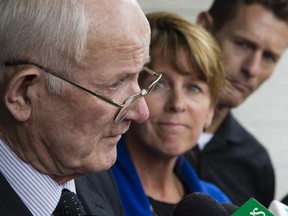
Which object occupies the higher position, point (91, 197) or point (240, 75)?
point (91, 197)

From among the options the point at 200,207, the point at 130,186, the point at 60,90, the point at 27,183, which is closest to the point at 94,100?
the point at 60,90

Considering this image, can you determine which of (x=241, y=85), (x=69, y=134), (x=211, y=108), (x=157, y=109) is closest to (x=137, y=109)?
(x=69, y=134)

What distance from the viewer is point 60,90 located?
5.80 ft

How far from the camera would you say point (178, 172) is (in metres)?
2.73

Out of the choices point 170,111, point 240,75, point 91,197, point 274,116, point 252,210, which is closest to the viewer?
point 252,210

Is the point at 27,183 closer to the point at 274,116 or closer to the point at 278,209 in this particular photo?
the point at 278,209

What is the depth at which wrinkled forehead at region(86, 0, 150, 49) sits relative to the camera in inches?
69.1

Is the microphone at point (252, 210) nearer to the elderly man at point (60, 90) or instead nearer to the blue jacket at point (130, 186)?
the elderly man at point (60, 90)

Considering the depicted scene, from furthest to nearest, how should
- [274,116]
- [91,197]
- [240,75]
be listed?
[274,116] < [240,75] < [91,197]

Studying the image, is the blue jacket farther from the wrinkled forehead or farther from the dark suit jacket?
the wrinkled forehead

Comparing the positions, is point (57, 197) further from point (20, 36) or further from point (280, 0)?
point (280, 0)

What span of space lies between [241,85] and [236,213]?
69.6 inches

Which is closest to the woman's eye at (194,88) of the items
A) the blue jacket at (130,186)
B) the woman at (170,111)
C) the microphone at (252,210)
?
the woman at (170,111)

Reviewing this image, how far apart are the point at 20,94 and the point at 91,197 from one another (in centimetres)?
38
